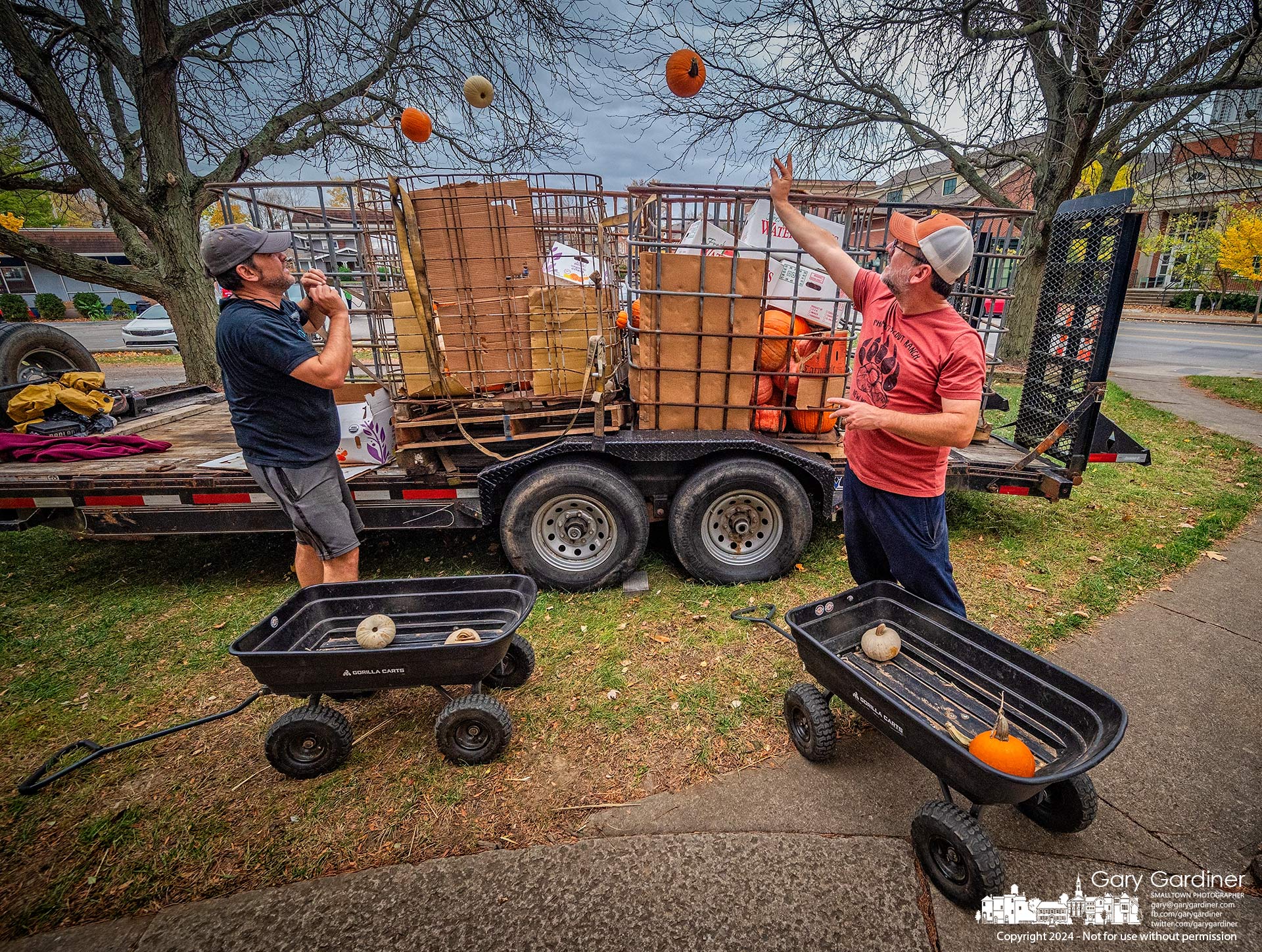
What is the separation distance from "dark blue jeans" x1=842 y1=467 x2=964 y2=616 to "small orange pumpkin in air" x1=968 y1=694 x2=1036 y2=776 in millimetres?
779

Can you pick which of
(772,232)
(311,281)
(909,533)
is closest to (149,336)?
(311,281)

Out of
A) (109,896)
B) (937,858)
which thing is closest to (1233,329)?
(937,858)

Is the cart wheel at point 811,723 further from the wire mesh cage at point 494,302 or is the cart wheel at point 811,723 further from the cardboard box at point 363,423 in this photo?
the cardboard box at point 363,423

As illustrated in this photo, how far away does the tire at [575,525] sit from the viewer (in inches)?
147

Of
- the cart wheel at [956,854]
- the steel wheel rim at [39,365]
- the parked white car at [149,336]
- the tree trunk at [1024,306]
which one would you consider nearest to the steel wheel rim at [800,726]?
the cart wheel at [956,854]

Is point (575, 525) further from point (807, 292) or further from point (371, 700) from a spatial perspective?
point (807, 292)

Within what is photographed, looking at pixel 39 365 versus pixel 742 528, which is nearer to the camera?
pixel 742 528

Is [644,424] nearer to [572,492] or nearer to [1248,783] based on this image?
[572,492]

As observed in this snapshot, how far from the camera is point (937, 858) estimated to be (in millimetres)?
2045

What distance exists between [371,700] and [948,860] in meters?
2.67

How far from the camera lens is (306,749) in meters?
2.54

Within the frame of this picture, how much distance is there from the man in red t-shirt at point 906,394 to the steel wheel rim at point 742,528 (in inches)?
40.8

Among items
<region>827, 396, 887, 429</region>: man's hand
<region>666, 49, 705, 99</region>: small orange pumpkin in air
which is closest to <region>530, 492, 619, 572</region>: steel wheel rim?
<region>827, 396, 887, 429</region>: man's hand

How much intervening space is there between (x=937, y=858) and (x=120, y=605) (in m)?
5.01
